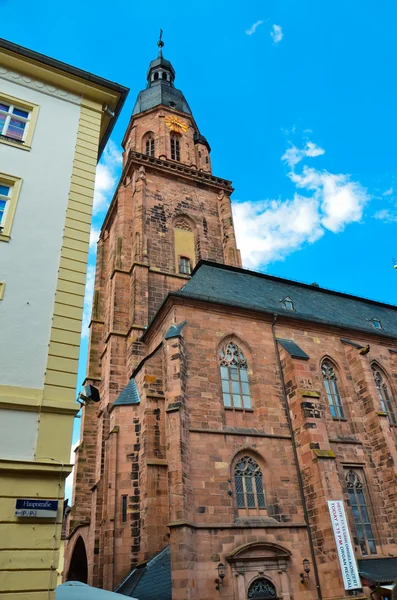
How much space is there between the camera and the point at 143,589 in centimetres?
1207

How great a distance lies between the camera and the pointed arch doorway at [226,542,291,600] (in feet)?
40.2

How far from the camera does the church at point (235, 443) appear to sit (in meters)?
12.6

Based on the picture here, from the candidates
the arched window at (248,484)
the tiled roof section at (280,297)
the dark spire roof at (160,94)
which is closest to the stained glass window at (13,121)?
the tiled roof section at (280,297)

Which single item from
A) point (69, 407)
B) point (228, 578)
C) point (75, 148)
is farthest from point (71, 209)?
point (228, 578)

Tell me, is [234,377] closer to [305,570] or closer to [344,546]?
[344,546]

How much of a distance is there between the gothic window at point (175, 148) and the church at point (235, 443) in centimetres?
919

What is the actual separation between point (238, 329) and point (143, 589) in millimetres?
8560

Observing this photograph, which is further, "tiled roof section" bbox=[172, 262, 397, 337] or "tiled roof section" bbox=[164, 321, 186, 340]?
"tiled roof section" bbox=[172, 262, 397, 337]

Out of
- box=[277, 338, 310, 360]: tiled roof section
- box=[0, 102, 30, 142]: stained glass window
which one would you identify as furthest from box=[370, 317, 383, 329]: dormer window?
box=[0, 102, 30, 142]: stained glass window

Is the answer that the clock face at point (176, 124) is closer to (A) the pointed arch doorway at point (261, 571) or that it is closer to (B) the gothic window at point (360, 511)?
(B) the gothic window at point (360, 511)

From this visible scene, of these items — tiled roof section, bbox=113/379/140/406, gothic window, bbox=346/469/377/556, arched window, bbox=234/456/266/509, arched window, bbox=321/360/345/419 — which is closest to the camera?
arched window, bbox=234/456/266/509

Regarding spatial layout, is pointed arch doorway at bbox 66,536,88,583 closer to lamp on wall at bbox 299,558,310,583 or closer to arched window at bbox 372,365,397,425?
lamp on wall at bbox 299,558,310,583

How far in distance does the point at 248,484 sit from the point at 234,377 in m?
3.48

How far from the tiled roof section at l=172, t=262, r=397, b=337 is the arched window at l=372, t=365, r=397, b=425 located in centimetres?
180
